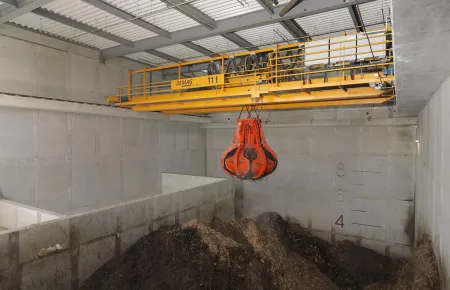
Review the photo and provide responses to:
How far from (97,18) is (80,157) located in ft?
13.4

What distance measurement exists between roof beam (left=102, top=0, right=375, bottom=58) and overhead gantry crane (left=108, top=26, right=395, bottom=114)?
636mm

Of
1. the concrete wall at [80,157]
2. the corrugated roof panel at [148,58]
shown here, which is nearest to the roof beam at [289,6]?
the corrugated roof panel at [148,58]

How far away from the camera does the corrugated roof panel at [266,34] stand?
821 cm

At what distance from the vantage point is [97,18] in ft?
24.8

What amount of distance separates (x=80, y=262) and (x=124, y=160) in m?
4.93

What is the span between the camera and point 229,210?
1065 centimetres

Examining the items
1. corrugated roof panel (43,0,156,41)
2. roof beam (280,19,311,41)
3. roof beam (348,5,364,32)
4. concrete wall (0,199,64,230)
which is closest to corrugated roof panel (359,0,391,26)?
roof beam (348,5,364,32)

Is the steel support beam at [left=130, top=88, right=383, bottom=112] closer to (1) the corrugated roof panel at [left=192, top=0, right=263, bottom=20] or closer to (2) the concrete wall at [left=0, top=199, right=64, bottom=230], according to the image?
(1) the corrugated roof panel at [left=192, top=0, right=263, bottom=20]

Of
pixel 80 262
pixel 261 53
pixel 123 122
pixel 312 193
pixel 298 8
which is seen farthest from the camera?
pixel 312 193

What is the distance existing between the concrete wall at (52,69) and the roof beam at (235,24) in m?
0.77

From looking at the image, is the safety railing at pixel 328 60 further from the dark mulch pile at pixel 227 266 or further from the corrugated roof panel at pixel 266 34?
the dark mulch pile at pixel 227 266

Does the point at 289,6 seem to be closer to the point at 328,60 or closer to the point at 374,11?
the point at 328,60

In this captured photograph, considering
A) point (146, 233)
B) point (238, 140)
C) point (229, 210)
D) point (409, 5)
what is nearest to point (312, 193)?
point (229, 210)

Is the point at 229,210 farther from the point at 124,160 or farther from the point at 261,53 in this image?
the point at 261,53
